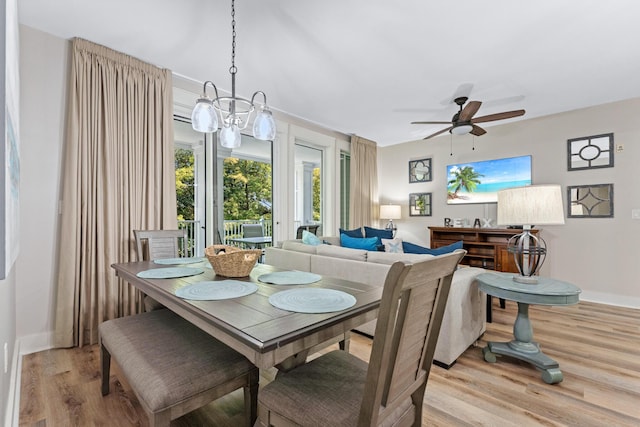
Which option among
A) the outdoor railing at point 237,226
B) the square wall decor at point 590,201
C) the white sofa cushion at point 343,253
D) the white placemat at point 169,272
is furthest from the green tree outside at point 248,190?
the square wall decor at point 590,201

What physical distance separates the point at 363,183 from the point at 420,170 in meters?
1.09

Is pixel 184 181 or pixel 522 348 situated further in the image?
pixel 184 181

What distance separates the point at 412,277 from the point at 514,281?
75.0 inches

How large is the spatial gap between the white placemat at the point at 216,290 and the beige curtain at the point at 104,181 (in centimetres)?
167

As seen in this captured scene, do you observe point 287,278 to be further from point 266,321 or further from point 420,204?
point 420,204

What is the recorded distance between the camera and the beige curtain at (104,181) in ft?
8.06

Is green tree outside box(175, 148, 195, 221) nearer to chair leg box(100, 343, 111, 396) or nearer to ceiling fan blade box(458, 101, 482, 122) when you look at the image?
chair leg box(100, 343, 111, 396)

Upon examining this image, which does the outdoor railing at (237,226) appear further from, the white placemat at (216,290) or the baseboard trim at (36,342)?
the white placemat at (216,290)

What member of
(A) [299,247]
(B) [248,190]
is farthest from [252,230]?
(A) [299,247]

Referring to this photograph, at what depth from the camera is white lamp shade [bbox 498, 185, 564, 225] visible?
2.04 m

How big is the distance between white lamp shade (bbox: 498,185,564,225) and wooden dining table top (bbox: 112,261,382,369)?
136 cm

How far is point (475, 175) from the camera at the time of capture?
192 inches

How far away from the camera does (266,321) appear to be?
105 cm

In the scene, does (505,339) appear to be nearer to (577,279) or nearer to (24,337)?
(577,279)
